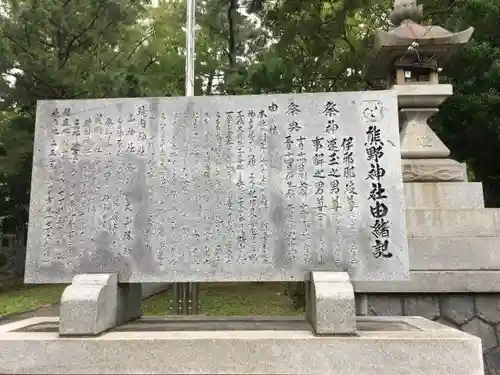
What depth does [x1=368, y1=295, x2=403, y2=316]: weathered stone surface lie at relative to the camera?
4371 mm

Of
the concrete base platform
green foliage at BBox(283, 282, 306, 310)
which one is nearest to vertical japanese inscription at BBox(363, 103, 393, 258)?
the concrete base platform

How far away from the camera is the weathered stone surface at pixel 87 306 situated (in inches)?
120

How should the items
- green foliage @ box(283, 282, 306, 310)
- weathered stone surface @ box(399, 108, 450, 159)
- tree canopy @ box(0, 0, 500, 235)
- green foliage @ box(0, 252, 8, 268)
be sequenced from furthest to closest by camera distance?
1. green foliage @ box(0, 252, 8, 268)
2. tree canopy @ box(0, 0, 500, 235)
3. green foliage @ box(283, 282, 306, 310)
4. weathered stone surface @ box(399, 108, 450, 159)

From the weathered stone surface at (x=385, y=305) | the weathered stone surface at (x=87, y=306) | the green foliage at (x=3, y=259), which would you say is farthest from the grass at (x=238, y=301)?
the green foliage at (x=3, y=259)

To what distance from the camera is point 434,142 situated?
499cm

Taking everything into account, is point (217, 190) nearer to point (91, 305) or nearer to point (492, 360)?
point (91, 305)

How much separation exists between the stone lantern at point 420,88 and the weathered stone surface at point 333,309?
214cm

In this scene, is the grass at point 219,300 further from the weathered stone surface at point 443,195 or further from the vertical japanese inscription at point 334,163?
the vertical japanese inscription at point 334,163

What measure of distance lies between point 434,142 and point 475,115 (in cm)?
406

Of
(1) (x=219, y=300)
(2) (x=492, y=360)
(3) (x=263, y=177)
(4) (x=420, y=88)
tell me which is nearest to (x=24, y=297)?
(1) (x=219, y=300)

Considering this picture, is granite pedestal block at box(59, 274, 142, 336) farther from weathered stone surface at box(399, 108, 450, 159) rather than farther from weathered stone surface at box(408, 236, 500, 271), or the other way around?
weathered stone surface at box(399, 108, 450, 159)

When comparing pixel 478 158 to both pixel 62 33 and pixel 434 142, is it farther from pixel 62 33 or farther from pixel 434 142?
pixel 62 33

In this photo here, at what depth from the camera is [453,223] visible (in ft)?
14.5

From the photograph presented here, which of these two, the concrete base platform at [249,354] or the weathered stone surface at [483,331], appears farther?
the weathered stone surface at [483,331]
